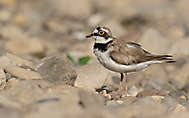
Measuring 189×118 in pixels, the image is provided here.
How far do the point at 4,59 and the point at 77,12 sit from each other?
10093 mm

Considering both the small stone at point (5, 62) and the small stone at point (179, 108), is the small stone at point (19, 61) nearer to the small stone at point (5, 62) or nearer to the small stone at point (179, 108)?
the small stone at point (5, 62)

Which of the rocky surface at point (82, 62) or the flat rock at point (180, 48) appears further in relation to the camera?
the flat rock at point (180, 48)

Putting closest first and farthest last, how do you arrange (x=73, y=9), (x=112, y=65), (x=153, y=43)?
1. (x=112, y=65)
2. (x=153, y=43)
3. (x=73, y=9)

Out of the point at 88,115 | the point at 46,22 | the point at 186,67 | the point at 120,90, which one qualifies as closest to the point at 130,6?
the point at 46,22

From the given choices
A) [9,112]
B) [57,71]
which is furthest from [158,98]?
[9,112]

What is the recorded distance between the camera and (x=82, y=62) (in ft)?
27.7

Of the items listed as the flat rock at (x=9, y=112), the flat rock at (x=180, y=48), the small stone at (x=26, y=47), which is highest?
the small stone at (x=26, y=47)

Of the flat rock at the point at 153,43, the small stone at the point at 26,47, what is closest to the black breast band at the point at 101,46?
the flat rock at the point at 153,43

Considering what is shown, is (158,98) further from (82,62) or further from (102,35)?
(82,62)

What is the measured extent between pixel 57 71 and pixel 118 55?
1.06 m

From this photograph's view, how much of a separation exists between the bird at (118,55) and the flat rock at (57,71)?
21.2 inches

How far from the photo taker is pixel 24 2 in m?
18.2

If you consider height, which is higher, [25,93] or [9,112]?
[25,93]

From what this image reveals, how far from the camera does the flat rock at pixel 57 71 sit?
6.74m
